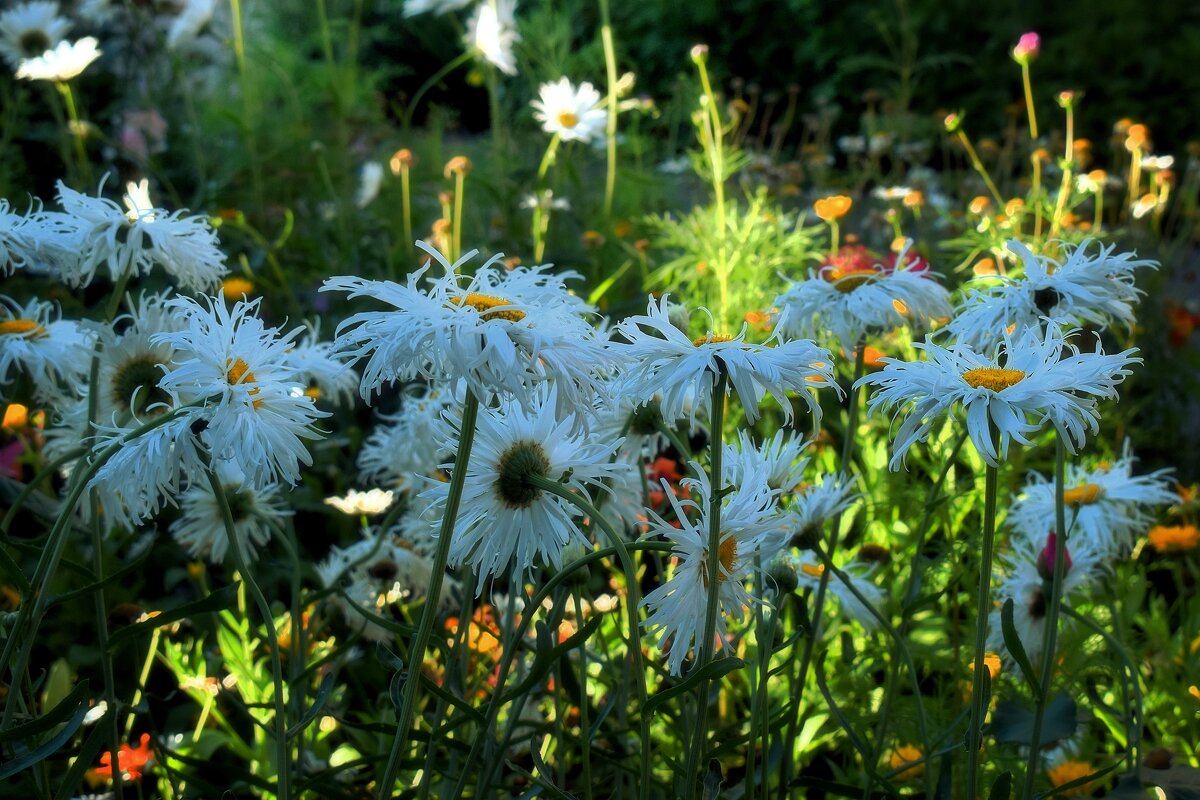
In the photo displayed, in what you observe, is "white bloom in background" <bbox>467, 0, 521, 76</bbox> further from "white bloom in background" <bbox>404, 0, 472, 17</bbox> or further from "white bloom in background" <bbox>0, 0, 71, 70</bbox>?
"white bloom in background" <bbox>0, 0, 71, 70</bbox>

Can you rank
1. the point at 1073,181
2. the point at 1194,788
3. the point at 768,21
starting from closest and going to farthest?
1. the point at 1194,788
2. the point at 1073,181
3. the point at 768,21

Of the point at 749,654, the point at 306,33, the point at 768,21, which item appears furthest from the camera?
the point at 306,33

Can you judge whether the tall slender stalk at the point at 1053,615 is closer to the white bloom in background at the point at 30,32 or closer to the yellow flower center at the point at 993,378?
the yellow flower center at the point at 993,378

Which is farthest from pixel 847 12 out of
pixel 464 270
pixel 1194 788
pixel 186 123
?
pixel 1194 788

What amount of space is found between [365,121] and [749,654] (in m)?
2.57

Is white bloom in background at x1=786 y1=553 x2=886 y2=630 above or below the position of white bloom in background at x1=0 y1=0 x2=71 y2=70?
below

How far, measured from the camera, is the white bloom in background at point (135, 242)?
109 cm

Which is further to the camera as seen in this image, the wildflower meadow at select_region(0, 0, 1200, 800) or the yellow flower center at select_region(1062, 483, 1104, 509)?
the yellow flower center at select_region(1062, 483, 1104, 509)

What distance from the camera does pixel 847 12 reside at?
6.90 meters

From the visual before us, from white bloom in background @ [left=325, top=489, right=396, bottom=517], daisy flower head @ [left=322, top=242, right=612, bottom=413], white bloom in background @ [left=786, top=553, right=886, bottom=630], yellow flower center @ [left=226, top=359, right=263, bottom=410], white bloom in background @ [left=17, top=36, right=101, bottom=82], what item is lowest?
white bloom in background @ [left=786, top=553, right=886, bottom=630]

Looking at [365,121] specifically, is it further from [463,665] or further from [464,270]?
[463,665]

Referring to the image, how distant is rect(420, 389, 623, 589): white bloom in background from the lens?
35.1 inches

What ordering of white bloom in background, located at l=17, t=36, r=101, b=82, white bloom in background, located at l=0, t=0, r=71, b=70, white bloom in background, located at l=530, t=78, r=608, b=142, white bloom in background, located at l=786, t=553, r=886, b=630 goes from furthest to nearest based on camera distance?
white bloom in background, located at l=0, t=0, r=71, b=70 → white bloom in background, located at l=530, t=78, r=608, b=142 → white bloom in background, located at l=17, t=36, r=101, b=82 → white bloom in background, located at l=786, t=553, r=886, b=630

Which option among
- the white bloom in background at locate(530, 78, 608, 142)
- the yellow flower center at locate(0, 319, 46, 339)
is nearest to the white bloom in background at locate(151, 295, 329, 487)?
the yellow flower center at locate(0, 319, 46, 339)
